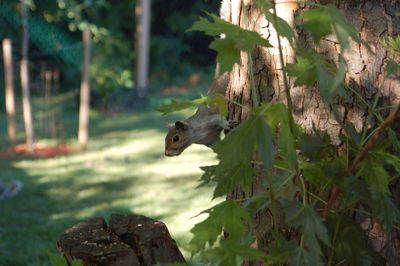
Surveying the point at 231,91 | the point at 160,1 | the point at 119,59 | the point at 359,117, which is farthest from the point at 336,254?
the point at 160,1

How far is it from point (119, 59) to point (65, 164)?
9668 mm

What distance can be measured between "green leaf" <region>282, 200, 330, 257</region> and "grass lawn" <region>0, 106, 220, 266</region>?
2188mm

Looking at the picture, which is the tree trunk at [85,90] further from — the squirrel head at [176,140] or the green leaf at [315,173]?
the green leaf at [315,173]

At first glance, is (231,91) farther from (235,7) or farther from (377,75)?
(377,75)

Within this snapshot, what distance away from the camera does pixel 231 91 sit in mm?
2080

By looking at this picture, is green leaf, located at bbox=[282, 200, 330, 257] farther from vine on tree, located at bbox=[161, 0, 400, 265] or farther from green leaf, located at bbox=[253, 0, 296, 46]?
green leaf, located at bbox=[253, 0, 296, 46]

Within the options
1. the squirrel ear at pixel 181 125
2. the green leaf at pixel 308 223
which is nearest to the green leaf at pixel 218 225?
the green leaf at pixel 308 223

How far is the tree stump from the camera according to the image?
5.95ft

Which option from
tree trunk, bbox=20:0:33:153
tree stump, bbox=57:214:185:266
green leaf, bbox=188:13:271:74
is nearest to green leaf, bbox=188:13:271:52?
green leaf, bbox=188:13:271:74

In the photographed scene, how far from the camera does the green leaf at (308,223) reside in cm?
131

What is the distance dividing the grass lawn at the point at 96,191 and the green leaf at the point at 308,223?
2188 mm

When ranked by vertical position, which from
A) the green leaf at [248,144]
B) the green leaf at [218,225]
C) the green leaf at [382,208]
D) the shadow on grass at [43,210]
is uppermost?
the green leaf at [248,144]

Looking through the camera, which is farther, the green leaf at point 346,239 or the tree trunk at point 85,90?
the tree trunk at point 85,90

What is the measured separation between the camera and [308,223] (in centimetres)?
133
